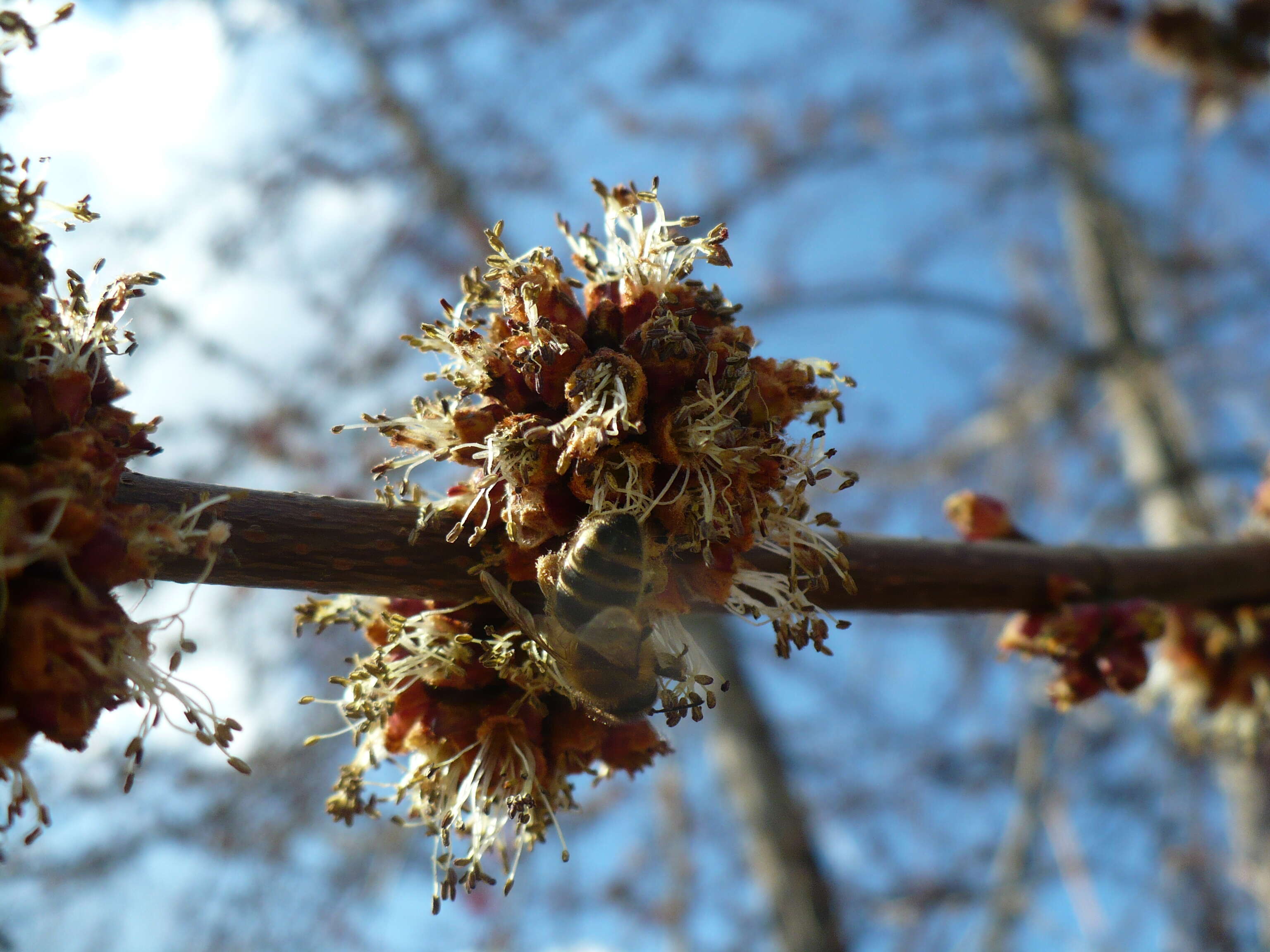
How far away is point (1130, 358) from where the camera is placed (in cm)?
632

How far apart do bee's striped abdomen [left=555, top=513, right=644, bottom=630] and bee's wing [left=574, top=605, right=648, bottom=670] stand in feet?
0.05

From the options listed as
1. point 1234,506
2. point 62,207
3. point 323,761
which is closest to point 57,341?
point 62,207

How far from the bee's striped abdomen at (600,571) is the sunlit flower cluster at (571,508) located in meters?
0.01

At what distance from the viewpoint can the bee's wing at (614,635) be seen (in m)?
1.43

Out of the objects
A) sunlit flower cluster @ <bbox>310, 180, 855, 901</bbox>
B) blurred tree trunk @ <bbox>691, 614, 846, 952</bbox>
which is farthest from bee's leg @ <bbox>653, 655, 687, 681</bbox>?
blurred tree trunk @ <bbox>691, 614, 846, 952</bbox>

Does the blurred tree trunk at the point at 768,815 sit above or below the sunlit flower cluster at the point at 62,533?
above

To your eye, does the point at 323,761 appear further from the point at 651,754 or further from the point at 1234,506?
the point at 1234,506

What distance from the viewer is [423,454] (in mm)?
1688

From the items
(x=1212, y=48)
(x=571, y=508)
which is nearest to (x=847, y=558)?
(x=571, y=508)

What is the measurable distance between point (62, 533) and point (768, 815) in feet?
14.9

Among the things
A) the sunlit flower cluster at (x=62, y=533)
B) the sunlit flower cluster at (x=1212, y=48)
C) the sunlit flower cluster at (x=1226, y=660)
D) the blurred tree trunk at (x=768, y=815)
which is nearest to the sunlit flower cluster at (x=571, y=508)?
the sunlit flower cluster at (x=62, y=533)

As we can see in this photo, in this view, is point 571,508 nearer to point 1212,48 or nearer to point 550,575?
point 550,575

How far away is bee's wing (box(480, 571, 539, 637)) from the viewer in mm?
1535

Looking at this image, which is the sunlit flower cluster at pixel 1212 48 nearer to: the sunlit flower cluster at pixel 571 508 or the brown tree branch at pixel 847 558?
the brown tree branch at pixel 847 558
